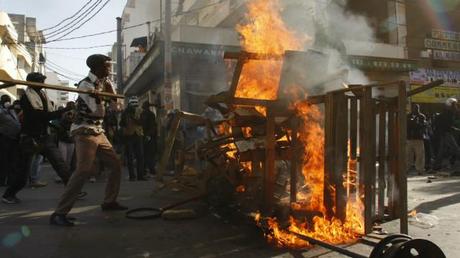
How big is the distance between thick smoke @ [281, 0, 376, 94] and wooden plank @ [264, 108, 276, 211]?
715mm

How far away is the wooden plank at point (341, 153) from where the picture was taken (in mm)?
4297

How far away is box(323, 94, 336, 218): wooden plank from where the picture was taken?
4.37 m

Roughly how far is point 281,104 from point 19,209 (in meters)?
4.01

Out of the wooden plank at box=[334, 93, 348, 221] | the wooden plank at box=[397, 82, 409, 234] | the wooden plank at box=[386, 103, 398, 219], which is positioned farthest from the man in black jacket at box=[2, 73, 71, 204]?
the wooden plank at box=[397, 82, 409, 234]

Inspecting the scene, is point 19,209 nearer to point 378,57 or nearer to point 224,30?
point 224,30

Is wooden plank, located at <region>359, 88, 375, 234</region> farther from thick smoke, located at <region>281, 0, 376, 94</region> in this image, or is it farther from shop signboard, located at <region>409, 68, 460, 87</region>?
shop signboard, located at <region>409, 68, 460, 87</region>

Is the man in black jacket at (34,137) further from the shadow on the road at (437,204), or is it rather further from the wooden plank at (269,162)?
the shadow on the road at (437,204)

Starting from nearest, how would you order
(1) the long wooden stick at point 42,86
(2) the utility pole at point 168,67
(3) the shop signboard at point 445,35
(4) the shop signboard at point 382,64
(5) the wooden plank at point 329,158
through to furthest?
(1) the long wooden stick at point 42,86, (5) the wooden plank at point 329,158, (2) the utility pole at point 168,67, (4) the shop signboard at point 382,64, (3) the shop signboard at point 445,35

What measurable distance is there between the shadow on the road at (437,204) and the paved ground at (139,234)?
13 millimetres

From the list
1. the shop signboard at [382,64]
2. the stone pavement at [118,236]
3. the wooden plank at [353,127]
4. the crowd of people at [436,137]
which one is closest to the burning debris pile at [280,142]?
the wooden plank at [353,127]

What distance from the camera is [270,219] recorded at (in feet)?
14.9

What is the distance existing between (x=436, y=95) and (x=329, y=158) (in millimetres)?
16576

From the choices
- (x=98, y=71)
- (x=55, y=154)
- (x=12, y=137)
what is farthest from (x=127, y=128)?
(x=98, y=71)

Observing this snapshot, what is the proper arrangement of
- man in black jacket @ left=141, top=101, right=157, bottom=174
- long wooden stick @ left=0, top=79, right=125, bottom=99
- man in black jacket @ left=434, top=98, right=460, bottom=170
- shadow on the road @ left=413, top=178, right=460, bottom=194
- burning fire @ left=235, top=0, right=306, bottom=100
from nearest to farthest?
long wooden stick @ left=0, top=79, right=125, bottom=99 → burning fire @ left=235, top=0, right=306, bottom=100 → shadow on the road @ left=413, top=178, right=460, bottom=194 → man in black jacket @ left=141, top=101, right=157, bottom=174 → man in black jacket @ left=434, top=98, right=460, bottom=170
